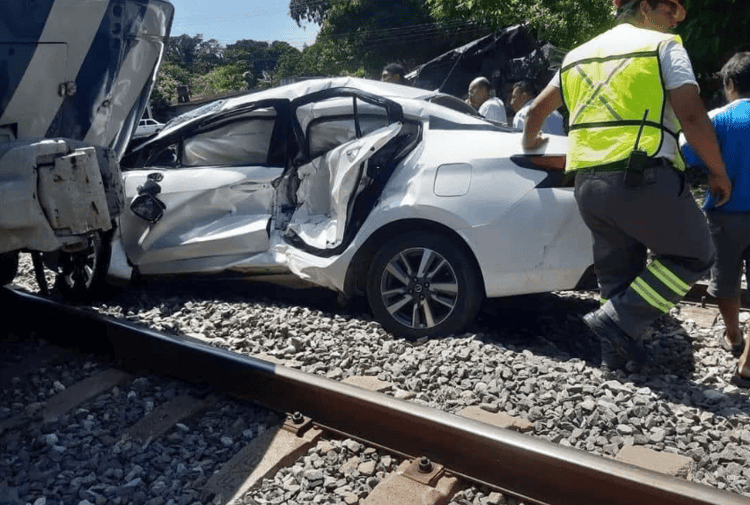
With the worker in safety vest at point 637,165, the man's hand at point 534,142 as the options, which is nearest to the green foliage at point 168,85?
the man's hand at point 534,142

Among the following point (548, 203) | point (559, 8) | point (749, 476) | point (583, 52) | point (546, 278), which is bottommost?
point (749, 476)

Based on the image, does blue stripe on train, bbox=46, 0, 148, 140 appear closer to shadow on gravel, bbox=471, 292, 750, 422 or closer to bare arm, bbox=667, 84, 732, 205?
shadow on gravel, bbox=471, 292, 750, 422

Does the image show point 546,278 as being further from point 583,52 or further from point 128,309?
point 128,309

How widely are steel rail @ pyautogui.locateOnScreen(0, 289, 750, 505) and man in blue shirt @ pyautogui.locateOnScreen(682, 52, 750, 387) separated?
2088mm

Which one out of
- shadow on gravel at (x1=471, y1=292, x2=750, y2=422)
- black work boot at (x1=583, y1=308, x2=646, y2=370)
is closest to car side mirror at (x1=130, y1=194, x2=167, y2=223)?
shadow on gravel at (x1=471, y1=292, x2=750, y2=422)

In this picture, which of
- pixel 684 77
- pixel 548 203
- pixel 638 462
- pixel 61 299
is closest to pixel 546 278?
pixel 548 203

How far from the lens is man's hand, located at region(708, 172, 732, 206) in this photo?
4.09m

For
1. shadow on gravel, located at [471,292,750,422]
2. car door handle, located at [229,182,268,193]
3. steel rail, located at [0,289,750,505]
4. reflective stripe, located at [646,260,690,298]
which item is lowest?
shadow on gravel, located at [471,292,750,422]

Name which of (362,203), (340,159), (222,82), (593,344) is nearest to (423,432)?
(593,344)

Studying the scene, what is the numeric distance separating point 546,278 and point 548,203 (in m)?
0.44

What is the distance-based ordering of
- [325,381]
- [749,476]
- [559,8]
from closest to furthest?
1. [749,476]
2. [325,381]
3. [559,8]

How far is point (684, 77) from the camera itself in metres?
3.84

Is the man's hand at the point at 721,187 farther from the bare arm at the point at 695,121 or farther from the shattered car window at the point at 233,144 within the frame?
the shattered car window at the point at 233,144

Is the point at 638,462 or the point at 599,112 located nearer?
the point at 638,462
